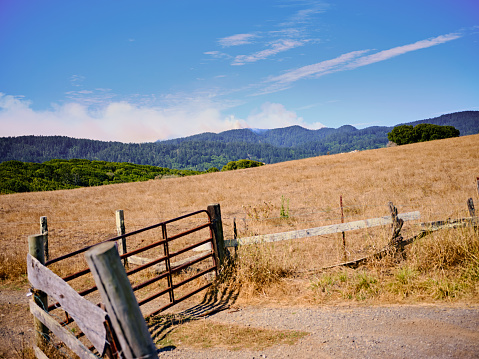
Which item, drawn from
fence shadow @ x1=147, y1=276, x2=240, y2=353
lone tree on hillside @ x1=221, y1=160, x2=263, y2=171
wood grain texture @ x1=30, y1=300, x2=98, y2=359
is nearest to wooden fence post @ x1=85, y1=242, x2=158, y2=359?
wood grain texture @ x1=30, y1=300, x2=98, y2=359

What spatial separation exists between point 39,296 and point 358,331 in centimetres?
448

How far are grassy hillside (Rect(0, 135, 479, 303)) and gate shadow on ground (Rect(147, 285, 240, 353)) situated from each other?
41 cm

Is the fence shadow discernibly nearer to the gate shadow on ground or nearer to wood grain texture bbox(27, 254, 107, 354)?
the gate shadow on ground

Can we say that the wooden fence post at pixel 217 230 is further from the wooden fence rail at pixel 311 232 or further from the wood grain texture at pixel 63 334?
the wood grain texture at pixel 63 334

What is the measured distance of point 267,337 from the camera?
198 inches

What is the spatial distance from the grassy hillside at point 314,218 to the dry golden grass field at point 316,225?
0.08 ft

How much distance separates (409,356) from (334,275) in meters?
2.78

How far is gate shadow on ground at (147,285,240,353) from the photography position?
221 inches

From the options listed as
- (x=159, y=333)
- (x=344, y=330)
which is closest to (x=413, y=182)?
(x=344, y=330)

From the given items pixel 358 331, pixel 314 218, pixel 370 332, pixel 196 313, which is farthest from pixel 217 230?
pixel 314 218

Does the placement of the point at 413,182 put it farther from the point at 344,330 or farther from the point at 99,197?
the point at 99,197

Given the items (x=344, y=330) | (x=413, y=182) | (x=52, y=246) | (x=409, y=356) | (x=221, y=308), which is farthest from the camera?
(x=413, y=182)

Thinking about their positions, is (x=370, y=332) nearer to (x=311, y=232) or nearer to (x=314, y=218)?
(x=311, y=232)

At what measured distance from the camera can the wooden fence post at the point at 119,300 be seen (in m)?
2.13
